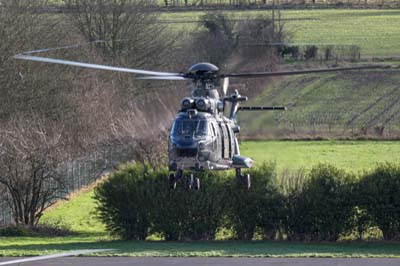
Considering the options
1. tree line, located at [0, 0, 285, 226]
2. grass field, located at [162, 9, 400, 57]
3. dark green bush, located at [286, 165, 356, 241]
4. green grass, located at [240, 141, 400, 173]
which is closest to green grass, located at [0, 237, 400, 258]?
dark green bush, located at [286, 165, 356, 241]

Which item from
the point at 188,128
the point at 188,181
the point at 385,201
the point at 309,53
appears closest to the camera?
the point at 188,128

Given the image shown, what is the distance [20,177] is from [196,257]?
11.5 meters

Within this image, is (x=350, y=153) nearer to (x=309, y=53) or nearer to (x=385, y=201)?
(x=309, y=53)

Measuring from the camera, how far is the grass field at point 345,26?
202 ft

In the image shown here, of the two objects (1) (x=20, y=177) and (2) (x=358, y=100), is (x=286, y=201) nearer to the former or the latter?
(1) (x=20, y=177)

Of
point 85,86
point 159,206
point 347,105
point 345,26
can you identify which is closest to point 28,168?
point 159,206

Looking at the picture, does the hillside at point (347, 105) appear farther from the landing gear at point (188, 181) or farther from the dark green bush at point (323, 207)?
the landing gear at point (188, 181)

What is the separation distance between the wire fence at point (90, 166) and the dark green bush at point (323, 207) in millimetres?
10640

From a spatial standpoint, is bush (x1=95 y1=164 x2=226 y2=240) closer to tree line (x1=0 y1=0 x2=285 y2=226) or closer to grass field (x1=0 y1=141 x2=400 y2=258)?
grass field (x1=0 y1=141 x2=400 y2=258)

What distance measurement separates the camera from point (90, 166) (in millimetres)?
47844

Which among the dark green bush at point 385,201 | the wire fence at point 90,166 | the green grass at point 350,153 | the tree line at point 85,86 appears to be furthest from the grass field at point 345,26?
the dark green bush at point 385,201

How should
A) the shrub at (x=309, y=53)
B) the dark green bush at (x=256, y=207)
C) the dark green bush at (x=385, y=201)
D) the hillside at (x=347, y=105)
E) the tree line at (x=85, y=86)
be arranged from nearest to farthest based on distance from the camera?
1. the dark green bush at (x=385, y=201)
2. the dark green bush at (x=256, y=207)
3. the tree line at (x=85, y=86)
4. the shrub at (x=309, y=53)
5. the hillside at (x=347, y=105)

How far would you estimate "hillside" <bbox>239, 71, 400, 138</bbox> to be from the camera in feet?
173

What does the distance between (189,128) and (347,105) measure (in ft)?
128
